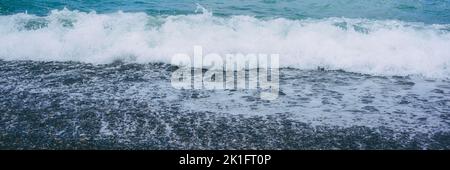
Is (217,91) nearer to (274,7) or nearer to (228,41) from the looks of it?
(228,41)

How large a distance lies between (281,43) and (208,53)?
131 centimetres

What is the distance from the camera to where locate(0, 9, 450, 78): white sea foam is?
6523mm

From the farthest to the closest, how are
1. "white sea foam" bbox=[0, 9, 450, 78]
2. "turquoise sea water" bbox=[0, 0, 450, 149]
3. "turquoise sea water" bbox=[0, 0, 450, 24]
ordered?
1. "turquoise sea water" bbox=[0, 0, 450, 24]
2. "white sea foam" bbox=[0, 9, 450, 78]
3. "turquoise sea water" bbox=[0, 0, 450, 149]

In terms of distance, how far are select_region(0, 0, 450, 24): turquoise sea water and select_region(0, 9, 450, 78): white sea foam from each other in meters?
1.62

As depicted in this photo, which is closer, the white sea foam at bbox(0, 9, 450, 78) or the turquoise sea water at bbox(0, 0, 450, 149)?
the turquoise sea water at bbox(0, 0, 450, 149)

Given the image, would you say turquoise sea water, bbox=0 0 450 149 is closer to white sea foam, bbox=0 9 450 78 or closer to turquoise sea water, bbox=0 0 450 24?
white sea foam, bbox=0 9 450 78

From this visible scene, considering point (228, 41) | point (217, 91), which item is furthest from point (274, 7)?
point (217, 91)

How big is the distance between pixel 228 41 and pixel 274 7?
3985 mm

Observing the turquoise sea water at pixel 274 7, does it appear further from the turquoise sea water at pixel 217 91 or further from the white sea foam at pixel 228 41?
the white sea foam at pixel 228 41

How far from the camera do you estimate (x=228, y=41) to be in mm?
7180

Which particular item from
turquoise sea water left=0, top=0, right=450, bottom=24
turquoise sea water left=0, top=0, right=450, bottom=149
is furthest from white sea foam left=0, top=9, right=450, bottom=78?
turquoise sea water left=0, top=0, right=450, bottom=24

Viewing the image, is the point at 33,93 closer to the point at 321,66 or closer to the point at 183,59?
the point at 183,59

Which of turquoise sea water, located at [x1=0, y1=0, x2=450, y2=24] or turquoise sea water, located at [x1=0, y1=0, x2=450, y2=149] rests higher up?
turquoise sea water, located at [x1=0, y1=0, x2=450, y2=24]
